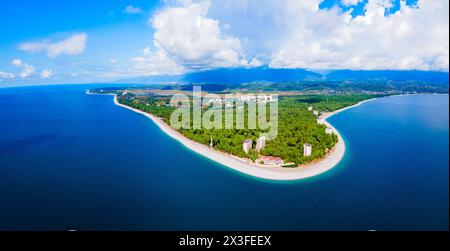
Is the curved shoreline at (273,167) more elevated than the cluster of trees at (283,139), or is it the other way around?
the cluster of trees at (283,139)

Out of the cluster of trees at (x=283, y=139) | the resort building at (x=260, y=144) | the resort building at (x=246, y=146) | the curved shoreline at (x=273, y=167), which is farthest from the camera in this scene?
the resort building at (x=260, y=144)

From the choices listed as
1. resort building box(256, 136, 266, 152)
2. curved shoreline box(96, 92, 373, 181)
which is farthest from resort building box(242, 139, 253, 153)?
curved shoreline box(96, 92, 373, 181)

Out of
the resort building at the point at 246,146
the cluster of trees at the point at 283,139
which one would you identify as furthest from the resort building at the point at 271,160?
the resort building at the point at 246,146

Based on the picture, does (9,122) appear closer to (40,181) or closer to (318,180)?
(40,181)

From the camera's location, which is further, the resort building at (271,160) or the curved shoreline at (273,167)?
the resort building at (271,160)

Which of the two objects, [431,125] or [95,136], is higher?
[431,125]

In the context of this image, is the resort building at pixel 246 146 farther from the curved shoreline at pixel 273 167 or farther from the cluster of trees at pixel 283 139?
the curved shoreline at pixel 273 167

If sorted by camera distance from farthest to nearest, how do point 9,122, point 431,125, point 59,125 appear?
point 9,122 → point 59,125 → point 431,125
